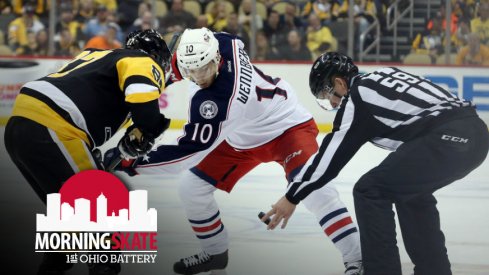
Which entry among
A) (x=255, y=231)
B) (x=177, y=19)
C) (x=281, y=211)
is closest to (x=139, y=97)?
(x=281, y=211)

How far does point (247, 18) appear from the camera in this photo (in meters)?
9.48

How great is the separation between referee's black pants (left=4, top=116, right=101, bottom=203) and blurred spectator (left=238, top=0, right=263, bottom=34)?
19.9 ft

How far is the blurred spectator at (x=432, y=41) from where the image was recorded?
9047mm

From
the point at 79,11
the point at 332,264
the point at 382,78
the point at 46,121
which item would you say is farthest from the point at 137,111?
the point at 79,11

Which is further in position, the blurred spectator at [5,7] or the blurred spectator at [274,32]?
the blurred spectator at [5,7]

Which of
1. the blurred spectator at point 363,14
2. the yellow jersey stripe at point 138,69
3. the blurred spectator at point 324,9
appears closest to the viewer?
the yellow jersey stripe at point 138,69

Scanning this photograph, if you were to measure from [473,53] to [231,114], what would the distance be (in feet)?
18.5

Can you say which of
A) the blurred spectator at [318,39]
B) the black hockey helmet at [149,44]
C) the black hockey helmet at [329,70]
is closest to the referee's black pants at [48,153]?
the black hockey helmet at [149,44]

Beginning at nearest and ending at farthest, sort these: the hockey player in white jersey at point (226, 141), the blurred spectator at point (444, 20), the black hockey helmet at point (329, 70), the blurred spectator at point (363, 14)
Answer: the black hockey helmet at point (329, 70)
the hockey player in white jersey at point (226, 141)
the blurred spectator at point (444, 20)
the blurred spectator at point (363, 14)

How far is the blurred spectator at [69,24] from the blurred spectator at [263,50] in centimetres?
184

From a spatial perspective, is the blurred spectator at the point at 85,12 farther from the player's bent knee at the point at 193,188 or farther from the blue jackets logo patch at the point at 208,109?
the blue jackets logo patch at the point at 208,109

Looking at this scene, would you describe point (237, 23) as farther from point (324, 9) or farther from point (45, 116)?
point (45, 116)

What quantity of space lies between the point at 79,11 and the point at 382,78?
6973 millimetres

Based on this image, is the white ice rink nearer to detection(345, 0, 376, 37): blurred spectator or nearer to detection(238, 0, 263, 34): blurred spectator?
detection(345, 0, 376, 37): blurred spectator
